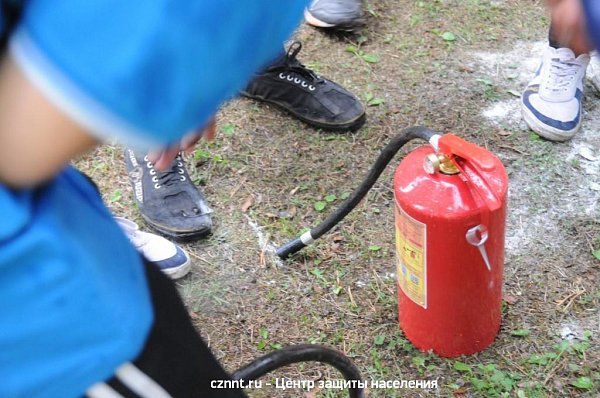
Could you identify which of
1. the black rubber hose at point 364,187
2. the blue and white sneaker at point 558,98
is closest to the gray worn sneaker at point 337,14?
the blue and white sneaker at point 558,98

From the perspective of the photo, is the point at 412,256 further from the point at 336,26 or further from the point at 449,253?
the point at 336,26

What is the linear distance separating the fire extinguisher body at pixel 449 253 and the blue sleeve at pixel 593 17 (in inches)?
26.5

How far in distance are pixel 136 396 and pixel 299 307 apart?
1.20m

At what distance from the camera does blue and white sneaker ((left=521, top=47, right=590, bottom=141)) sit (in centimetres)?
229

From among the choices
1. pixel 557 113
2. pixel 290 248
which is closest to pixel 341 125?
pixel 290 248

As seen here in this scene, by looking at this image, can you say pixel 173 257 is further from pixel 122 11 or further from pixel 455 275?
pixel 122 11

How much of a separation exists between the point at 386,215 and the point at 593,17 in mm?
1382

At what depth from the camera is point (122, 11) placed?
52 cm

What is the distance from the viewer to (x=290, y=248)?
199 cm

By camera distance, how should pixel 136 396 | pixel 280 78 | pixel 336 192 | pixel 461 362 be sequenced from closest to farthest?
pixel 136 396 → pixel 461 362 → pixel 336 192 → pixel 280 78

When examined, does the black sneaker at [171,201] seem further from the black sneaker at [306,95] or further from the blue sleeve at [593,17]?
the blue sleeve at [593,17]

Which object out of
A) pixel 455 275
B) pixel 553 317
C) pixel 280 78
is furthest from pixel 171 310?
pixel 280 78

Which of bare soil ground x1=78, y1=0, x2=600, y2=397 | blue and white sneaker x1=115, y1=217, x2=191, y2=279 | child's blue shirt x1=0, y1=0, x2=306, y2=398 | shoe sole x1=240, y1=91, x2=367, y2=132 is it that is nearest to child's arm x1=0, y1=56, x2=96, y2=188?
child's blue shirt x1=0, y1=0, x2=306, y2=398

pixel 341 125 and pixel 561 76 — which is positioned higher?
pixel 341 125
